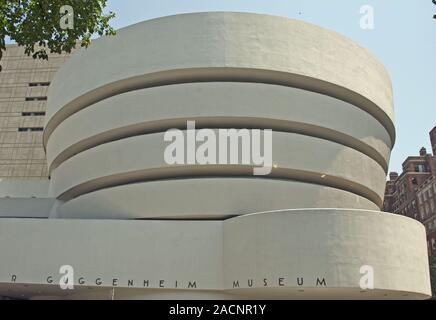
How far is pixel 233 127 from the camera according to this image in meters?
24.2

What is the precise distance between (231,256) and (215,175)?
15.5ft

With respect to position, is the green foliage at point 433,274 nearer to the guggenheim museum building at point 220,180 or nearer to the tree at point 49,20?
the guggenheim museum building at point 220,180

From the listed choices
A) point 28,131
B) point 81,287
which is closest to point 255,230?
point 81,287

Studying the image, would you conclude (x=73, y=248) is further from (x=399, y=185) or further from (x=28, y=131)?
(x=399, y=185)

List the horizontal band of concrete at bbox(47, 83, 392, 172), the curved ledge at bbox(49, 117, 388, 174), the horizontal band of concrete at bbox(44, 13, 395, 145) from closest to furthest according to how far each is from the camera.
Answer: the horizontal band of concrete at bbox(47, 83, 392, 172) → the curved ledge at bbox(49, 117, 388, 174) → the horizontal band of concrete at bbox(44, 13, 395, 145)

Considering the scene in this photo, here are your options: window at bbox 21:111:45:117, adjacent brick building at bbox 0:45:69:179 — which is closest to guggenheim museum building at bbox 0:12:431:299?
adjacent brick building at bbox 0:45:69:179

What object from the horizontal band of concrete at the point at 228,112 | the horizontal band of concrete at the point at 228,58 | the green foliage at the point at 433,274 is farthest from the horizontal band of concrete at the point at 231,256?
the green foliage at the point at 433,274

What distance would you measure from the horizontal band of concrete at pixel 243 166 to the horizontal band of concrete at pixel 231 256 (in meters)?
3.06

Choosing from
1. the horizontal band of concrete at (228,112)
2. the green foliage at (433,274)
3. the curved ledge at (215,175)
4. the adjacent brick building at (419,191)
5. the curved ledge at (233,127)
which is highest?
the adjacent brick building at (419,191)

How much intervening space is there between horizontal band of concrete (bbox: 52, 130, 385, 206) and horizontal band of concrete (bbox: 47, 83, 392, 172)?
84cm

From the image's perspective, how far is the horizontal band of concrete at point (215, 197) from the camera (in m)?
22.7

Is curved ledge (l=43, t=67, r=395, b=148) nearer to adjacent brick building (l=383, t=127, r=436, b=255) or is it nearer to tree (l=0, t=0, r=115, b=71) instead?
tree (l=0, t=0, r=115, b=71)

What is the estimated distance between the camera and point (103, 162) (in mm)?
24844

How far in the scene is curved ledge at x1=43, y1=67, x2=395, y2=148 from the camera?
2431 cm
